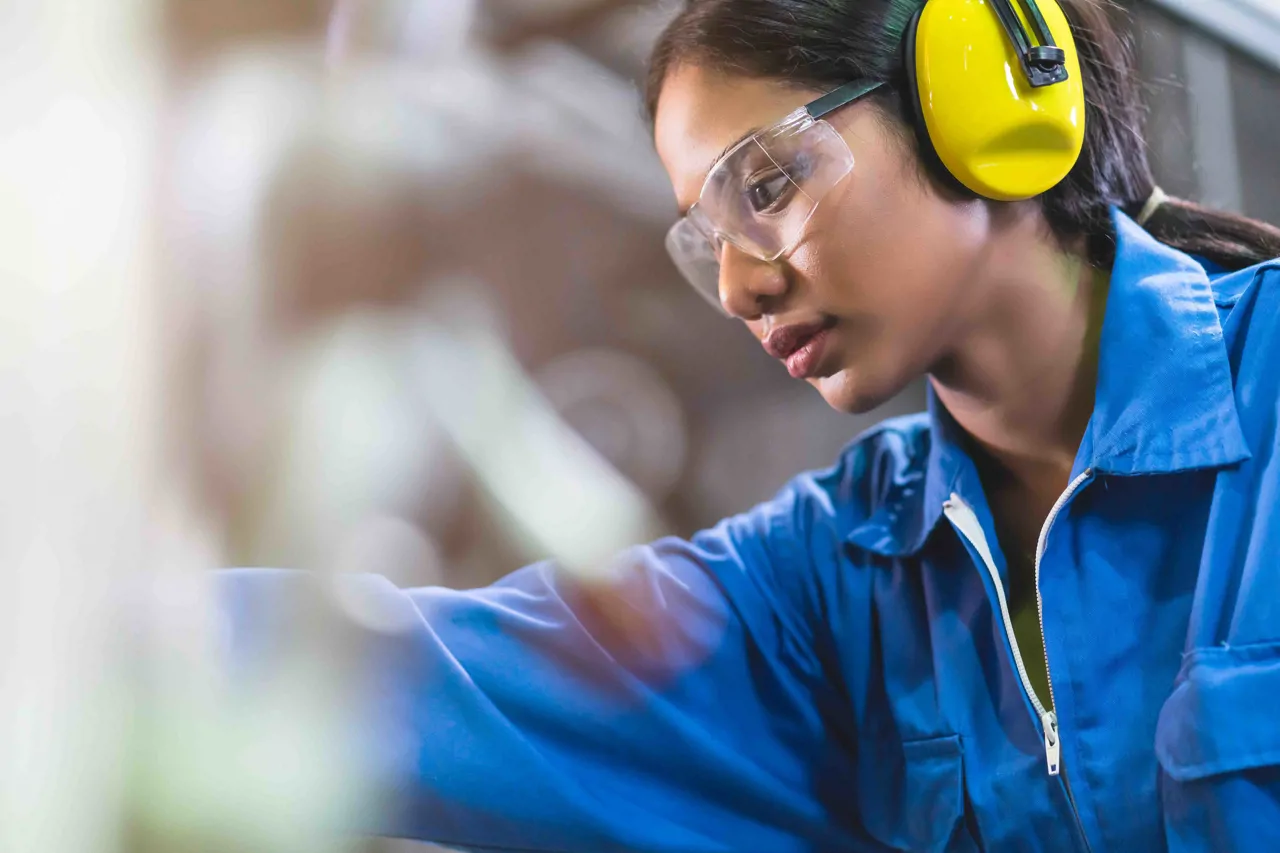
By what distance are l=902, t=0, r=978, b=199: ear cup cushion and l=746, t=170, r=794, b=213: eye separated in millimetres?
119

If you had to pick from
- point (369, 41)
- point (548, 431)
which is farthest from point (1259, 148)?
point (369, 41)

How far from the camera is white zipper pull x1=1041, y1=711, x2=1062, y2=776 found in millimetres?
797

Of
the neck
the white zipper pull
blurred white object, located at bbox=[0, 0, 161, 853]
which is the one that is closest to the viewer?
blurred white object, located at bbox=[0, 0, 161, 853]

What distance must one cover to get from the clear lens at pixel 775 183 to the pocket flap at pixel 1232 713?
0.45 metres

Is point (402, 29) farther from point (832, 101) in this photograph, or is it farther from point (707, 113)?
point (832, 101)

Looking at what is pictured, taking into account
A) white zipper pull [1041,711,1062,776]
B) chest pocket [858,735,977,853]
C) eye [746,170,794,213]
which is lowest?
chest pocket [858,735,977,853]

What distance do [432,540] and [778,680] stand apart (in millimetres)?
374

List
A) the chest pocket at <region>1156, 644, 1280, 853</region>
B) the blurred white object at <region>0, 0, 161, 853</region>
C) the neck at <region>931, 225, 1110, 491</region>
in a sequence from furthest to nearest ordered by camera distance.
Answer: the neck at <region>931, 225, 1110, 491</region> < the chest pocket at <region>1156, 644, 1280, 853</region> < the blurred white object at <region>0, 0, 161, 853</region>

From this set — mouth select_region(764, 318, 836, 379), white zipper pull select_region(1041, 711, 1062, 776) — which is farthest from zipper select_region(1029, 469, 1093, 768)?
mouth select_region(764, 318, 836, 379)

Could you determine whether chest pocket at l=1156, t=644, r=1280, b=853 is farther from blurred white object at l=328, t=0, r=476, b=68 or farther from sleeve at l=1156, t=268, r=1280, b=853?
blurred white object at l=328, t=0, r=476, b=68

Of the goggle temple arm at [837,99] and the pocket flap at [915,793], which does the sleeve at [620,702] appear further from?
the goggle temple arm at [837,99]

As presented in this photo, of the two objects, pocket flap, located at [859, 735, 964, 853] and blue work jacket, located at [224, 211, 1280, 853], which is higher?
blue work jacket, located at [224, 211, 1280, 853]

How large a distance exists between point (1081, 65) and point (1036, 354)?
0.89ft

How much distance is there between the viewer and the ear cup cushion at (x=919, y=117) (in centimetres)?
83
